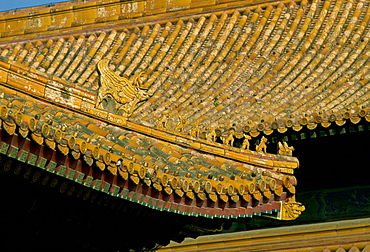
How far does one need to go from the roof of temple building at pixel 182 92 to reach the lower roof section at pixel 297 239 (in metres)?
1.51

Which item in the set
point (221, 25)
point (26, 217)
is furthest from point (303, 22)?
point (26, 217)

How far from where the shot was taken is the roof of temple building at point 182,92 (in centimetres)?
811

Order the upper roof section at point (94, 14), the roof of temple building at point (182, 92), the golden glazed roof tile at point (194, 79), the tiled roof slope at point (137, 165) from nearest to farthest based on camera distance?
the tiled roof slope at point (137, 165) < the roof of temple building at point (182, 92) < the golden glazed roof tile at point (194, 79) < the upper roof section at point (94, 14)

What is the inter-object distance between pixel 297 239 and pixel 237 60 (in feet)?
11.5

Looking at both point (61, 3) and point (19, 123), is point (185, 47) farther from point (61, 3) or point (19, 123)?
point (19, 123)

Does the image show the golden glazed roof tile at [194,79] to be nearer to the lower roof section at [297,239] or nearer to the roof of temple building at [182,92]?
the roof of temple building at [182,92]

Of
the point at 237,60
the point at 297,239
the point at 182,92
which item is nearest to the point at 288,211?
the point at 297,239

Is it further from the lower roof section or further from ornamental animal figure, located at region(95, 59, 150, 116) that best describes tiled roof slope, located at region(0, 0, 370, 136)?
ornamental animal figure, located at region(95, 59, 150, 116)

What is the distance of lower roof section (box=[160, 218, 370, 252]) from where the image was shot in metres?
13.9

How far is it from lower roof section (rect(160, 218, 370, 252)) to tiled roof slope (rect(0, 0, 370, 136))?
1516 mm

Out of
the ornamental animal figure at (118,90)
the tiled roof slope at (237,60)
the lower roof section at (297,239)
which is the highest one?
the tiled roof slope at (237,60)

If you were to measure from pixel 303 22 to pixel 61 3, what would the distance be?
5107 mm

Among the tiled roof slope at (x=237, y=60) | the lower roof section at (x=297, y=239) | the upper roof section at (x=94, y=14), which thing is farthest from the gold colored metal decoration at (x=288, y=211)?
the upper roof section at (x=94, y=14)

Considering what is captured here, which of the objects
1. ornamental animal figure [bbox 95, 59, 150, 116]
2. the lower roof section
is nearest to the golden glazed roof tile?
ornamental animal figure [bbox 95, 59, 150, 116]
